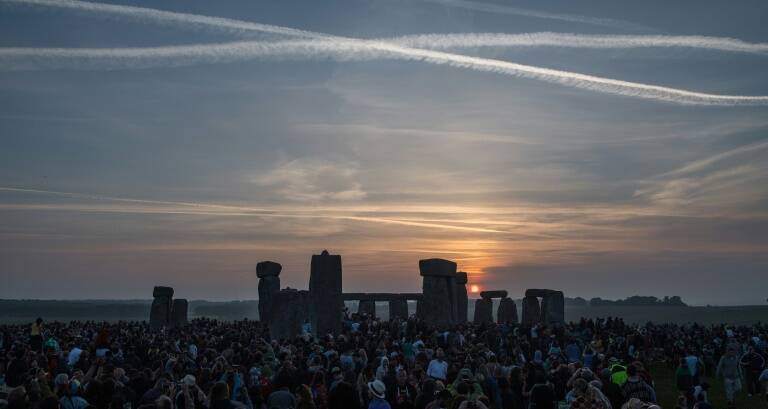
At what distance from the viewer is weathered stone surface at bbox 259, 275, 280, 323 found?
33.7m

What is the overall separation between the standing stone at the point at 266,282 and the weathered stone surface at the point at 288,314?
7.40 ft

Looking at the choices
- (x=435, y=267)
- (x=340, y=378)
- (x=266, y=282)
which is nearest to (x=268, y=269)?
(x=266, y=282)

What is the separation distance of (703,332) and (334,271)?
15809 millimetres

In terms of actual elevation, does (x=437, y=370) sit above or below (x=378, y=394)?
below

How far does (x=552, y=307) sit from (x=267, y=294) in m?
Answer: 16.3

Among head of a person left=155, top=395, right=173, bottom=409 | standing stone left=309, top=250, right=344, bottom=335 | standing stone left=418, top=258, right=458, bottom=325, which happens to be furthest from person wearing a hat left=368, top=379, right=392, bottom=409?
standing stone left=418, top=258, right=458, bottom=325

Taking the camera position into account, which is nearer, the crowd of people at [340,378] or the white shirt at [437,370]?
the crowd of people at [340,378]

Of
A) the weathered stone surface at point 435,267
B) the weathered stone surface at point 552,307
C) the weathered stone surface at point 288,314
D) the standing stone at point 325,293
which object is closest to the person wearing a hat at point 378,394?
the standing stone at point 325,293

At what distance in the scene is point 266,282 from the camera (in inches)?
1371

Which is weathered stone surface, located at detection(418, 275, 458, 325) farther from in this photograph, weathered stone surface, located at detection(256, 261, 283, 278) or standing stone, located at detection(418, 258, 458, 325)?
weathered stone surface, located at detection(256, 261, 283, 278)

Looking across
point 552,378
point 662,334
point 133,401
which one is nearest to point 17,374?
point 133,401

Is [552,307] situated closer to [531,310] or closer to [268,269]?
[531,310]

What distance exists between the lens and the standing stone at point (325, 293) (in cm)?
2899

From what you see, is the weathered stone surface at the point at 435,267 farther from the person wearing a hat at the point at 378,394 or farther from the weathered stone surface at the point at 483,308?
the person wearing a hat at the point at 378,394
